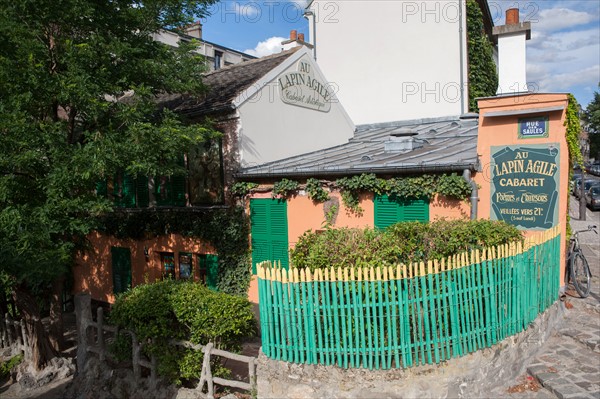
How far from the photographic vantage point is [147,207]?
13.3 m

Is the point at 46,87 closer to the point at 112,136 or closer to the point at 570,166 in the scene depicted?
the point at 112,136

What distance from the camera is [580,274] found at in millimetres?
9531

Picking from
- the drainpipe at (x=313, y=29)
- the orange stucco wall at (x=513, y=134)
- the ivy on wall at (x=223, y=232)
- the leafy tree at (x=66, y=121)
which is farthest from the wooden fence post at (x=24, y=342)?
the drainpipe at (x=313, y=29)

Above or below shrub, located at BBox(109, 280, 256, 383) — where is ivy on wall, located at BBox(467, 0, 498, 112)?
above

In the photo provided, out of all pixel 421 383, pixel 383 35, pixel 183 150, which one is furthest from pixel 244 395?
pixel 383 35

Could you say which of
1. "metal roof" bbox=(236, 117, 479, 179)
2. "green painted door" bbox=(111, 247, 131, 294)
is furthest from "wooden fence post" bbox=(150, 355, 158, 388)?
"green painted door" bbox=(111, 247, 131, 294)

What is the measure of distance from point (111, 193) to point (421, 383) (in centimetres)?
1175

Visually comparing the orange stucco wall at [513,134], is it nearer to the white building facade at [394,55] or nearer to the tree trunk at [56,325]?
the white building facade at [394,55]

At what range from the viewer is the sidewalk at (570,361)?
6082mm

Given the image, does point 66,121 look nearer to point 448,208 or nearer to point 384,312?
point 384,312

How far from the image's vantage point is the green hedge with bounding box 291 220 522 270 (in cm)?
603

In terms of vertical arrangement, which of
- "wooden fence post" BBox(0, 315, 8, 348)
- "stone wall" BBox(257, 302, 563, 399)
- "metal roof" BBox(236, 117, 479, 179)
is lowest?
"wooden fence post" BBox(0, 315, 8, 348)

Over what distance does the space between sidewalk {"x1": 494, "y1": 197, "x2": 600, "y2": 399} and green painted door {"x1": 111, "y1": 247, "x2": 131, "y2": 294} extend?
11352mm

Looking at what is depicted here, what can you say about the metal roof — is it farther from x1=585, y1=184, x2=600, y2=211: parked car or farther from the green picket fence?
x1=585, y1=184, x2=600, y2=211: parked car
